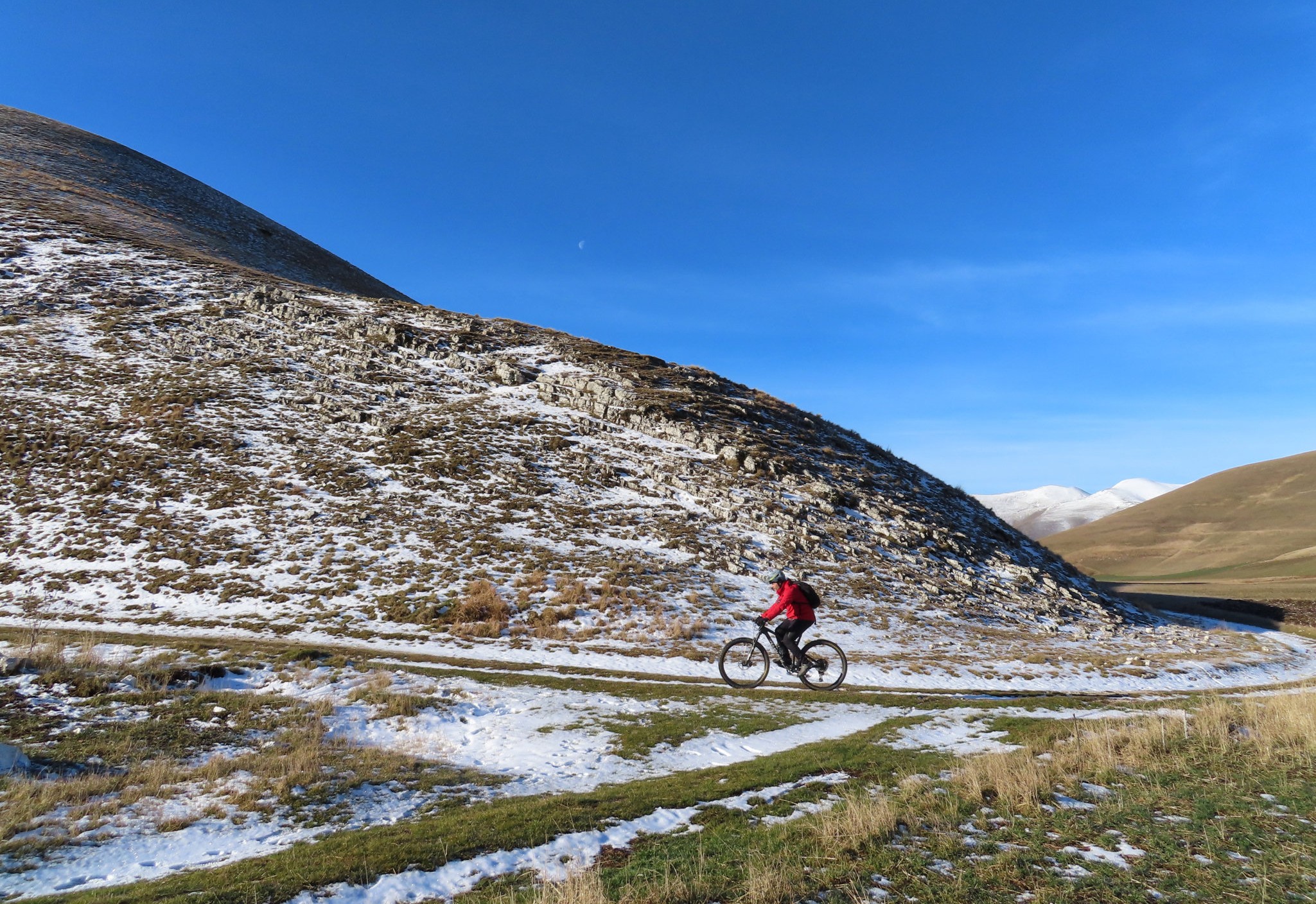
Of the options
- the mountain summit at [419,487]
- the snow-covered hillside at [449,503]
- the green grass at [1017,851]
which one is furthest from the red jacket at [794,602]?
the green grass at [1017,851]

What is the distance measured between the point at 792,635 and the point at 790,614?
0.72m

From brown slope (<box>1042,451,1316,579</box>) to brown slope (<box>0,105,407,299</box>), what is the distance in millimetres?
132582

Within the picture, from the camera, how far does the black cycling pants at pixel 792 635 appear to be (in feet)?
58.0

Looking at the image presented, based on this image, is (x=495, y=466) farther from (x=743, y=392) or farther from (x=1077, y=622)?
(x=1077, y=622)

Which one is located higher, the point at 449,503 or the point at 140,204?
the point at 140,204

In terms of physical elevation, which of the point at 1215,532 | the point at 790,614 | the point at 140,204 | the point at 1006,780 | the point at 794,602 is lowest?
the point at 1006,780

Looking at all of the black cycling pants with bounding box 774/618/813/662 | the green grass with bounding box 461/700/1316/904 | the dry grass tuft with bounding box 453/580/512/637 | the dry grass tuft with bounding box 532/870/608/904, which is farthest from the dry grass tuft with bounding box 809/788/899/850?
the dry grass tuft with bounding box 453/580/512/637

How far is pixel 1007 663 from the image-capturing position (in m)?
23.4

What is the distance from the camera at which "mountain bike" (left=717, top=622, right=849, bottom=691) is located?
18422 mm

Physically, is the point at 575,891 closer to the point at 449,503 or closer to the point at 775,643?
the point at 775,643

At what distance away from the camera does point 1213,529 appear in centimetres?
13612

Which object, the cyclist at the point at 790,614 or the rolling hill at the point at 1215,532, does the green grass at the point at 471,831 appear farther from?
the rolling hill at the point at 1215,532

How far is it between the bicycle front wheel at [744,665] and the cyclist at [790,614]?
87 centimetres

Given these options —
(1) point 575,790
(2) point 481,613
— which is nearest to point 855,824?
(1) point 575,790
